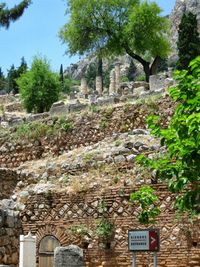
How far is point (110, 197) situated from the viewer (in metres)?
14.6

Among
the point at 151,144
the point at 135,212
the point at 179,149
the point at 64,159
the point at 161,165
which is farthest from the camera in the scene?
the point at 64,159

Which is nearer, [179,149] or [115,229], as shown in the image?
[179,149]

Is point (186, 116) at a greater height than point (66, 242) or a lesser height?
greater

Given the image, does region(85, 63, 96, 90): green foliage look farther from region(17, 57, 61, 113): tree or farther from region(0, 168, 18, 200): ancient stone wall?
region(0, 168, 18, 200): ancient stone wall

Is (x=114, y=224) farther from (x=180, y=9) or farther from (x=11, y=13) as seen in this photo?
(x=180, y=9)

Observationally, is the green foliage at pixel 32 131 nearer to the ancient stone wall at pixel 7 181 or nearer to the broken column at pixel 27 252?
the ancient stone wall at pixel 7 181

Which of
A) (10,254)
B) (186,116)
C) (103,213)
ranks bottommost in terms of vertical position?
(10,254)

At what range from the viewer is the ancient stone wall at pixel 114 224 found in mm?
13453

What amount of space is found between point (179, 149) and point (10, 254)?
688cm

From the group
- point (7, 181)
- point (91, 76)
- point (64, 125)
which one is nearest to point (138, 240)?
point (7, 181)

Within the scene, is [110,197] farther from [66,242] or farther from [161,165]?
[161,165]

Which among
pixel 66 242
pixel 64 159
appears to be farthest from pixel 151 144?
pixel 66 242

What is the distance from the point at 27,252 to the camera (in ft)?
43.7

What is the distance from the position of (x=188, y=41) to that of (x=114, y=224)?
3632 centimetres
